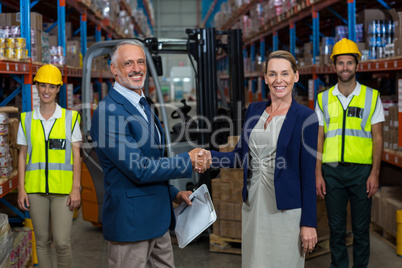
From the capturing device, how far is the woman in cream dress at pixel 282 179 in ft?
9.00

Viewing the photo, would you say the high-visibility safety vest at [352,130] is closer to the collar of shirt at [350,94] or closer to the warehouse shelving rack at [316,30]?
the collar of shirt at [350,94]

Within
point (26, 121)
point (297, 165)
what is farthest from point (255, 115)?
point (26, 121)

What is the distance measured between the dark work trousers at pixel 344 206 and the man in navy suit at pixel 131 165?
1.86 metres

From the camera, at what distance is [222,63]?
79.9 feet

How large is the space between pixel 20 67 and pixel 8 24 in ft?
3.14

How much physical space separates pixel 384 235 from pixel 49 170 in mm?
3837

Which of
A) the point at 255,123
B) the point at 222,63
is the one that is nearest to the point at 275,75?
the point at 255,123

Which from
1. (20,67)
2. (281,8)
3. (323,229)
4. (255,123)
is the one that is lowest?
(323,229)

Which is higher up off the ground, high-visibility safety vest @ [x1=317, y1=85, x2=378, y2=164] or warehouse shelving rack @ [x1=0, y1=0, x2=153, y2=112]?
warehouse shelving rack @ [x1=0, y1=0, x2=153, y2=112]

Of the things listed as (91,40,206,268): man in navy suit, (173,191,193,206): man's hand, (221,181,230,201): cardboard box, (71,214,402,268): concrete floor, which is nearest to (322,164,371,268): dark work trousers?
(71,214,402,268): concrete floor

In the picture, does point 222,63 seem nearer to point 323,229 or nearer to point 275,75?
point 323,229

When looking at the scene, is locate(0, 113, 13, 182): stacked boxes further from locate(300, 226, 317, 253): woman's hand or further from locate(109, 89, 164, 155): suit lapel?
locate(300, 226, 317, 253): woman's hand

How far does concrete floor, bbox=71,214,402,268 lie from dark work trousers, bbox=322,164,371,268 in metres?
0.76

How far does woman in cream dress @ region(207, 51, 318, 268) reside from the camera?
274cm
